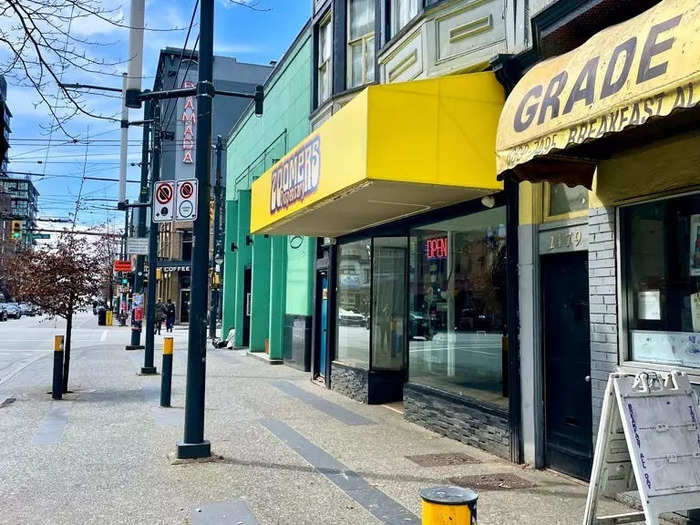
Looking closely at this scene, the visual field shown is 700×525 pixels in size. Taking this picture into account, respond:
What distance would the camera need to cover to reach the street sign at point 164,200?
761cm

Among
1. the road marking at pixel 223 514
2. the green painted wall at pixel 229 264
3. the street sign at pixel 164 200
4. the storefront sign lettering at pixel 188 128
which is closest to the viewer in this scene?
the road marking at pixel 223 514

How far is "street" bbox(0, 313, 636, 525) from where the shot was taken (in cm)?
529

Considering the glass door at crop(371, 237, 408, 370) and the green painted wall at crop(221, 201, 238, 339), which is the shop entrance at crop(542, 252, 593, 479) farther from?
the green painted wall at crop(221, 201, 238, 339)

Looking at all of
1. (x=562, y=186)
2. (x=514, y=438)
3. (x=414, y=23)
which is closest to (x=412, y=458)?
(x=514, y=438)

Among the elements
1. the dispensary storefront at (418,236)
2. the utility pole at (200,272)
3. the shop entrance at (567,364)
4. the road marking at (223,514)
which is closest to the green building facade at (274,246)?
the dispensary storefront at (418,236)

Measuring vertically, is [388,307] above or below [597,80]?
below

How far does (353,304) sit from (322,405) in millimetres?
2136

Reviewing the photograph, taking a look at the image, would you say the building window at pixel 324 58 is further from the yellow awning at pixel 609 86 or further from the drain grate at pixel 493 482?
the drain grate at pixel 493 482

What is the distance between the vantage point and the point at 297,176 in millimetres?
9422

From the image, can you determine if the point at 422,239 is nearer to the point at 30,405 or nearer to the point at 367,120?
the point at 367,120

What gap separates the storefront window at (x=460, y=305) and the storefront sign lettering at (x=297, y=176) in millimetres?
1859

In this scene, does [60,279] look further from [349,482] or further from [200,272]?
[349,482]

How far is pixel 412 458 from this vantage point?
281 inches

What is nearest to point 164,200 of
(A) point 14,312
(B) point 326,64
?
(B) point 326,64
